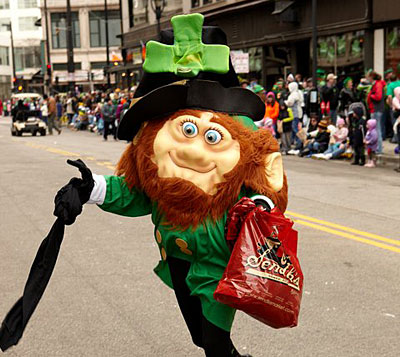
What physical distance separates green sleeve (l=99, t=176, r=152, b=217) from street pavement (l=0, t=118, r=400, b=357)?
1221mm

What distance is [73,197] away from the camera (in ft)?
11.1

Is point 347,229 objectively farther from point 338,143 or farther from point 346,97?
point 346,97

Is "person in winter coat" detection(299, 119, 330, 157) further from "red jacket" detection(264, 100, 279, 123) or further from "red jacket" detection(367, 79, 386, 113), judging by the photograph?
"red jacket" detection(264, 100, 279, 123)

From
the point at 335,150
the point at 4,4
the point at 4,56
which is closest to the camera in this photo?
the point at 335,150

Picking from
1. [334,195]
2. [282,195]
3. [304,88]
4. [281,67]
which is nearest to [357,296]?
[282,195]

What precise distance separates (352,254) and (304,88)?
1446cm

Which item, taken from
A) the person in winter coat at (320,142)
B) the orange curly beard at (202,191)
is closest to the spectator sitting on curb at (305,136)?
the person in winter coat at (320,142)

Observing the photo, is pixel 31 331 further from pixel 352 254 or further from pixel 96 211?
pixel 96 211

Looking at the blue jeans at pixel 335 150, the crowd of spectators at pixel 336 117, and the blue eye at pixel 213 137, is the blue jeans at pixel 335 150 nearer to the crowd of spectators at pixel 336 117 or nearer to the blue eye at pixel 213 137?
the crowd of spectators at pixel 336 117

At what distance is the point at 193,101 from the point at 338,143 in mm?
13365

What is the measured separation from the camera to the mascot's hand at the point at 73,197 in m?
3.36

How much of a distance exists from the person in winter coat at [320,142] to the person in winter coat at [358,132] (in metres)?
1.48

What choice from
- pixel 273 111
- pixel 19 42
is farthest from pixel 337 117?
pixel 19 42

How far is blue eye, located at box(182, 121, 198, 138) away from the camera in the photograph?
3.34 metres
